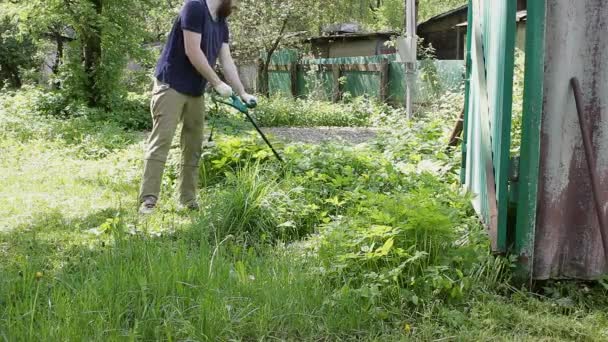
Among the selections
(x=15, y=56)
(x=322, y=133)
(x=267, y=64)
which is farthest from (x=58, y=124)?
(x=15, y=56)

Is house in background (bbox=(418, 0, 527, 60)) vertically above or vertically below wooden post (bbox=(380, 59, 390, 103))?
above

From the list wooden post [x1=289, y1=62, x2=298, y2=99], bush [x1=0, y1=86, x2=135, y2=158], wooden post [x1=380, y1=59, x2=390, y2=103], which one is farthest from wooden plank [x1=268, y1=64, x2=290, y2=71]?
bush [x1=0, y1=86, x2=135, y2=158]

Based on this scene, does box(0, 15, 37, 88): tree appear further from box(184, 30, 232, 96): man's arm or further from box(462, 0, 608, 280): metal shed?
box(462, 0, 608, 280): metal shed

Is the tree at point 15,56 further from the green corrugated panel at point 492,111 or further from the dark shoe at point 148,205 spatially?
the green corrugated panel at point 492,111

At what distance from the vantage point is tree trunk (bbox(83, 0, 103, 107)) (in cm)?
1283

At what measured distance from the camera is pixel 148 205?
17.2ft

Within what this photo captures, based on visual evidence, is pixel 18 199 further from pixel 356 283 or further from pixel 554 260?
pixel 554 260

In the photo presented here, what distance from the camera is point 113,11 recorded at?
1271 cm

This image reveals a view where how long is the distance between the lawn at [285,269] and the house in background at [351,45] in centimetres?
1832

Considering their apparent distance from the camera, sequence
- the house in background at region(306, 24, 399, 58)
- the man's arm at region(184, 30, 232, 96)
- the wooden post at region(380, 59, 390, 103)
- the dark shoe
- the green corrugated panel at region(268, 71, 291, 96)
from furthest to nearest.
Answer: the house in background at region(306, 24, 399, 58) → the green corrugated panel at region(268, 71, 291, 96) → the wooden post at region(380, 59, 390, 103) → the dark shoe → the man's arm at region(184, 30, 232, 96)

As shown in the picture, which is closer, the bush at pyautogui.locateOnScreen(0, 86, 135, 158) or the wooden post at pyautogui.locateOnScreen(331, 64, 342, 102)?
the bush at pyautogui.locateOnScreen(0, 86, 135, 158)

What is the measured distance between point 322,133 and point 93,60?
15.6 ft

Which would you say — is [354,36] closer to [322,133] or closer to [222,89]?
[322,133]

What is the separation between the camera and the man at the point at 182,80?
16.6 ft
